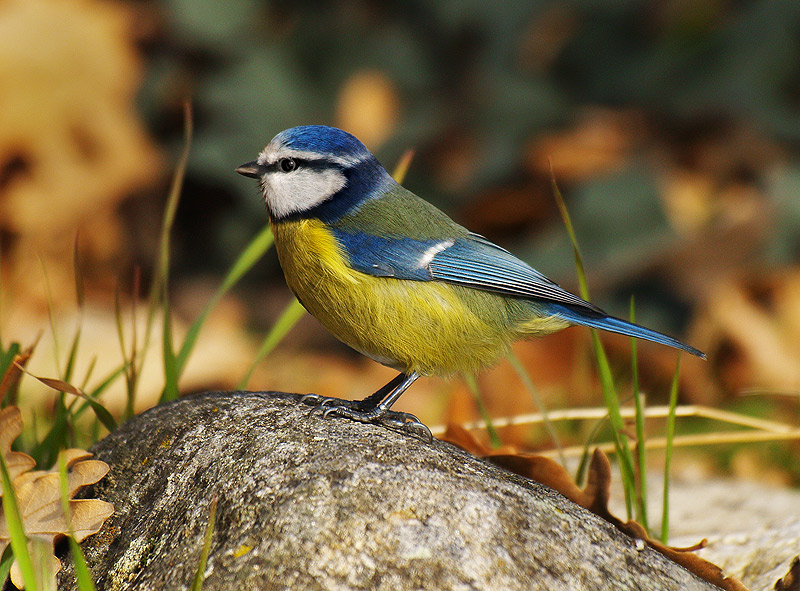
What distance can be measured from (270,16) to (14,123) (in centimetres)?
192

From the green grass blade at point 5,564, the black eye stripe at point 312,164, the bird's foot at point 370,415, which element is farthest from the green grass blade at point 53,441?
the black eye stripe at point 312,164

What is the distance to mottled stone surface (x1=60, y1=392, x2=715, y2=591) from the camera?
5.55ft

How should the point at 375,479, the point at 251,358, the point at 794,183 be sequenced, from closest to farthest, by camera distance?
the point at 375,479 → the point at 251,358 → the point at 794,183

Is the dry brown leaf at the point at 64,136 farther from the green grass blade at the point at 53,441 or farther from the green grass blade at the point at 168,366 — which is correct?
the green grass blade at the point at 53,441

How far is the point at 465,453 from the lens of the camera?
2.21m

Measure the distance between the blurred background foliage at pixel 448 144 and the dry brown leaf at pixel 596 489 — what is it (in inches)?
93.5

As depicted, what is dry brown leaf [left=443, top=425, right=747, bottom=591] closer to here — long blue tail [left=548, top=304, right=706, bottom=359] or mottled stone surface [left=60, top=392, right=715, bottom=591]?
mottled stone surface [left=60, top=392, right=715, bottom=591]

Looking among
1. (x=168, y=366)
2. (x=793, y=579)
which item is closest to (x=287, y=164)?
(x=168, y=366)

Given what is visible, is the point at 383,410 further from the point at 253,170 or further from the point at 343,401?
the point at 253,170

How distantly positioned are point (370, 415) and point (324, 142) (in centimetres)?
92

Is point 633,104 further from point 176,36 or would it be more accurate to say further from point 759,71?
point 176,36

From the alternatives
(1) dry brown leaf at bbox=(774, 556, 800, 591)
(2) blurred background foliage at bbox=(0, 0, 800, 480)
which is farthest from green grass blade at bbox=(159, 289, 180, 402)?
(2) blurred background foliage at bbox=(0, 0, 800, 480)

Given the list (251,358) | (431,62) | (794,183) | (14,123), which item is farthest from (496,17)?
(14,123)

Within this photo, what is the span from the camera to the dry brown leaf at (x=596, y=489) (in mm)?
2049
